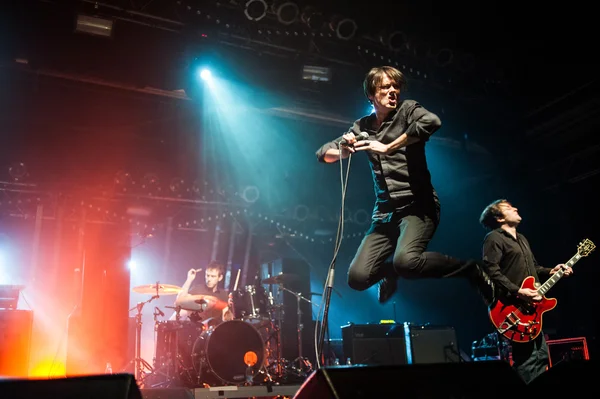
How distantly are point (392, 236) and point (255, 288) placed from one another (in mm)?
5148

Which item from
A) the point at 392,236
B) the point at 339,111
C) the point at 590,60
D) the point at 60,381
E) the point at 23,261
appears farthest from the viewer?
the point at 23,261

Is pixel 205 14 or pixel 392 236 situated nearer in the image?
pixel 392 236

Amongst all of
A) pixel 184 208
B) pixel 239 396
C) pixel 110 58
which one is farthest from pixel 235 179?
pixel 239 396

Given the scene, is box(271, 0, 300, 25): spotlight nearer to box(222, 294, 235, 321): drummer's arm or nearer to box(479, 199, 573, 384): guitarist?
box(479, 199, 573, 384): guitarist

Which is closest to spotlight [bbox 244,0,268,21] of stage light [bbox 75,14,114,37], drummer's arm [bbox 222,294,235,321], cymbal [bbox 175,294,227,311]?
stage light [bbox 75,14,114,37]

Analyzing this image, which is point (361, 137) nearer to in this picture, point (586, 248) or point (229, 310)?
point (586, 248)

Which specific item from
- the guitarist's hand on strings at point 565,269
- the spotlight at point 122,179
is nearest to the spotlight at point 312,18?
the guitarist's hand on strings at point 565,269

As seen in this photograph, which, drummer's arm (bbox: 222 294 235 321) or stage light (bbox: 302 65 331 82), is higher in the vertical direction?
stage light (bbox: 302 65 331 82)

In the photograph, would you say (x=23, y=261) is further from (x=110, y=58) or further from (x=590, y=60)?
(x=590, y=60)

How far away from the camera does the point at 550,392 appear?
2.21m

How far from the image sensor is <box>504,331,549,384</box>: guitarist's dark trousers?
4383 mm

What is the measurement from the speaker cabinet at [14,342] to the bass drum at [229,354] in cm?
212

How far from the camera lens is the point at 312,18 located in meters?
6.94

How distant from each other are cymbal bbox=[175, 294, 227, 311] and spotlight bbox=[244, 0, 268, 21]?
13.1ft
